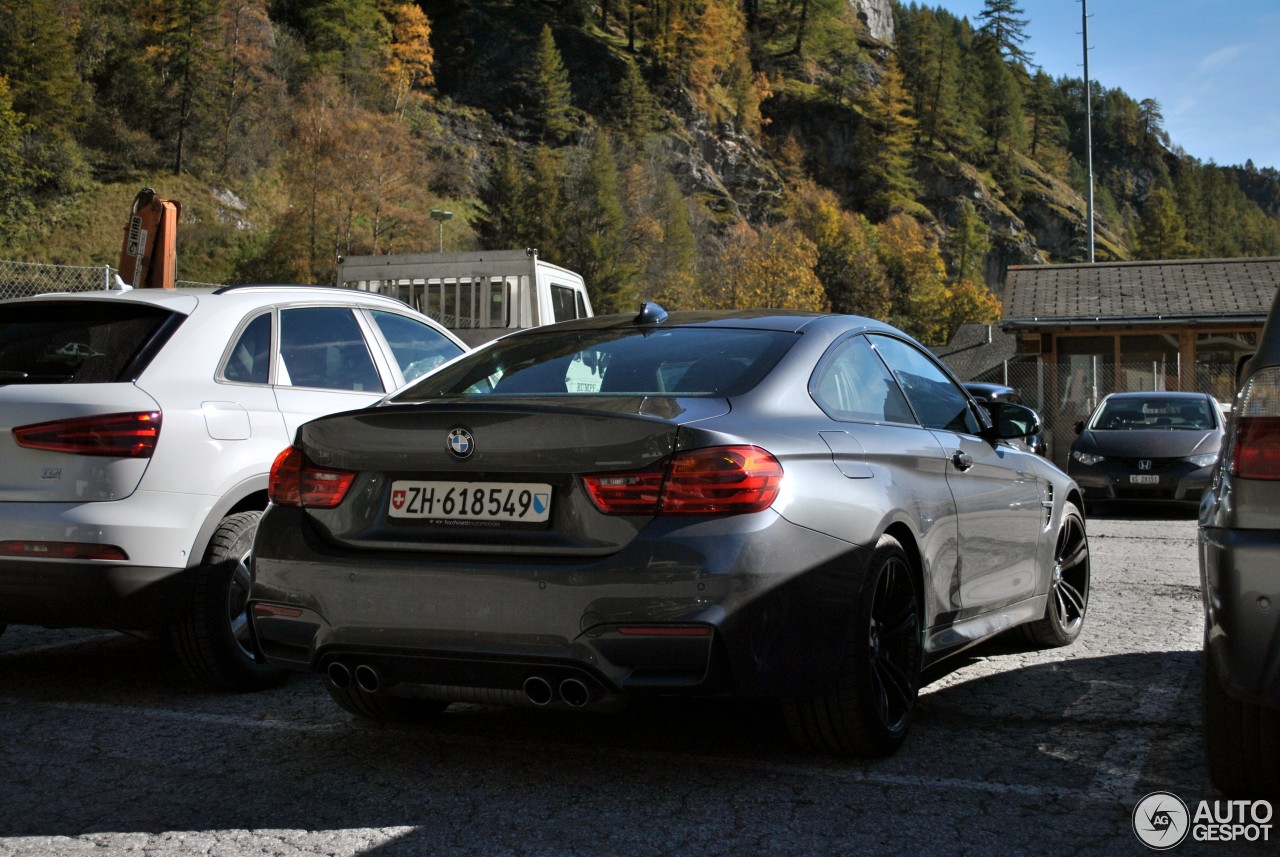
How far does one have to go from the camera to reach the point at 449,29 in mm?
129625

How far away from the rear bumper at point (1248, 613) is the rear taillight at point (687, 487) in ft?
3.73

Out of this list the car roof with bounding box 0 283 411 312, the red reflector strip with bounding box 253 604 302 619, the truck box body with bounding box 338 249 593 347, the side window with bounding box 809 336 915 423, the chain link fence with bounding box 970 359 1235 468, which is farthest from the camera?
the chain link fence with bounding box 970 359 1235 468

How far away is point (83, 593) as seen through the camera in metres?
4.52

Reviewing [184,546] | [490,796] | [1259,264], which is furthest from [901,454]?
[1259,264]

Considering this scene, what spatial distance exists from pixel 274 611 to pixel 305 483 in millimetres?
387

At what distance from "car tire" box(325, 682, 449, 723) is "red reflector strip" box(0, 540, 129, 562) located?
35.9 inches

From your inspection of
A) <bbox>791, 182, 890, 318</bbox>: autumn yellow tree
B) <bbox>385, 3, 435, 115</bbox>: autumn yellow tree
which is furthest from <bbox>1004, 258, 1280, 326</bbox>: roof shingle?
<bbox>385, 3, 435, 115</bbox>: autumn yellow tree

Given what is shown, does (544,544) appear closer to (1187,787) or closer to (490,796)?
(490,796)

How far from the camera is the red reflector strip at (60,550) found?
4512 mm

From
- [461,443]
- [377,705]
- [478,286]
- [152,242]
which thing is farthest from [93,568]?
[478,286]

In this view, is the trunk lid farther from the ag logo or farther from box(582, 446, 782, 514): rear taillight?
the ag logo

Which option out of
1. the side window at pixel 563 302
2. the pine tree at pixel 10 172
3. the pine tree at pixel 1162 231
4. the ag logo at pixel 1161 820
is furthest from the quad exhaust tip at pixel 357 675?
the pine tree at pixel 1162 231

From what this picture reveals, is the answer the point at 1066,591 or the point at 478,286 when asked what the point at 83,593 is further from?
the point at 478,286

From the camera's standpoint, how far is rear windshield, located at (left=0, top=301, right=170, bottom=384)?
4.76 m
